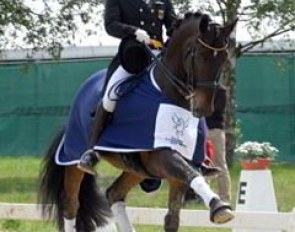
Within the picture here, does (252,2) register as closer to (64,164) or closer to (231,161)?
(231,161)

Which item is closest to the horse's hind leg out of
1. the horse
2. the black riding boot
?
the horse

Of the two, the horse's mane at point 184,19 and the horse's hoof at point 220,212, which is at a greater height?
the horse's mane at point 184,19

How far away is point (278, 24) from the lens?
749 inches

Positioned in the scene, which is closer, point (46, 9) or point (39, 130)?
point (46, 9)

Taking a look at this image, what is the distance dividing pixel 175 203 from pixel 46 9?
11.2 metres

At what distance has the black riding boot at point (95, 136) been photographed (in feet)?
24.9

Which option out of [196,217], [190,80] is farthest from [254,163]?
[190,80]

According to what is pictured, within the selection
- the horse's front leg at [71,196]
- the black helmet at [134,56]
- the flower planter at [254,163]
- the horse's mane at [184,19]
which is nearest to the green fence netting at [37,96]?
the flower planter at [254,163]

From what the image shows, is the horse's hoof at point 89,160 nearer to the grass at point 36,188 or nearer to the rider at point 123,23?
the rider at point 123,23

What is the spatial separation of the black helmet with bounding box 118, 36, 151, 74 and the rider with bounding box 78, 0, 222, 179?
0.07 m

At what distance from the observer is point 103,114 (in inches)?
298

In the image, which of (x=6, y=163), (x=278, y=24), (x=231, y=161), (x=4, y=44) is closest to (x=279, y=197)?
(x=231, y=161)

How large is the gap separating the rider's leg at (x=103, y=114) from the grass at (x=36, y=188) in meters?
2.35

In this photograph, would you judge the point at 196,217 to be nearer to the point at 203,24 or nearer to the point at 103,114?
the point at 103,114
